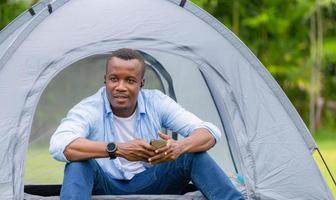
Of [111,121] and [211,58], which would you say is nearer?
[111,121]

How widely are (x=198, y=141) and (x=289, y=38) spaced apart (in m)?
10.6

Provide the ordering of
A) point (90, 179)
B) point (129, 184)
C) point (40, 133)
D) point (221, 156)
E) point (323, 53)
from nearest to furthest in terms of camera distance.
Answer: point (90, 179) → point (129, 184) → point (221, 156) → point (40, 133) → point (323, 53)

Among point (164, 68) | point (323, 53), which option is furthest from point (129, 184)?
point (323, 53)

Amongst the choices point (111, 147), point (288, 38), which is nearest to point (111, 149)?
point (111, 147)

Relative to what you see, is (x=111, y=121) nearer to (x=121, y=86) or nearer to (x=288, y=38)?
(x=121, y=86)

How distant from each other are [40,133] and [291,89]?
9.27 metres

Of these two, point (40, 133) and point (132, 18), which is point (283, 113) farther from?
point (40, 133)

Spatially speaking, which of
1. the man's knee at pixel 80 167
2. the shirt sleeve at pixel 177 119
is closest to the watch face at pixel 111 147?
the man's knee at pixel 80 167

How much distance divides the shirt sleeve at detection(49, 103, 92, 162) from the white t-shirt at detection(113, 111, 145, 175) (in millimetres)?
209

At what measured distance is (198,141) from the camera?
4.38 metres

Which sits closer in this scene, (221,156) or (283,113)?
(283,113)

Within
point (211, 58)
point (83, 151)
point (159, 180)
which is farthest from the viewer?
point (211, 58)

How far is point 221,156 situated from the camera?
17.9 feet

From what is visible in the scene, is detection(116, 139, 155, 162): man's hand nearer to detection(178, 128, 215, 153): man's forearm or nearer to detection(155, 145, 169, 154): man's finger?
detection(155, 145, 169, 154): man's finger
